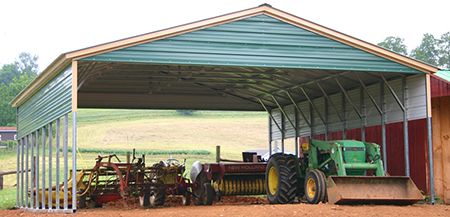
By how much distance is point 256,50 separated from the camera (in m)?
18.2

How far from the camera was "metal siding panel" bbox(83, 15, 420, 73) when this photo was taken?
17500 millimetres

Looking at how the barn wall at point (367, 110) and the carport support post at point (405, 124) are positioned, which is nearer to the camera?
the carport support post at point (405, 124)

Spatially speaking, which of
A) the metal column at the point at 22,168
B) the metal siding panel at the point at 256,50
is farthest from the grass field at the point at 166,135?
the metal siding panel at the point at 256,50

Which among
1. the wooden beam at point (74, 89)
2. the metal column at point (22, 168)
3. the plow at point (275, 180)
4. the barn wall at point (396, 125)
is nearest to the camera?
the wooden beam at point (74, 89)

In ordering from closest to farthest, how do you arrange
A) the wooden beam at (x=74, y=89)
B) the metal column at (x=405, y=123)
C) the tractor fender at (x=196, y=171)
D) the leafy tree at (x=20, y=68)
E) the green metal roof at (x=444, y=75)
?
1. the wooden beam at (x=74, y=89)
2. the metal column at (x=405, y=123)
3. the green metal roof at (x=444, y=75)
4. the tractor fender at (x=196, y=171)
5. the leafy tree at (x=20, y=68)

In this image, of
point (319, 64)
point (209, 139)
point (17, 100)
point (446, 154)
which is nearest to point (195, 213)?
point (319, 64)

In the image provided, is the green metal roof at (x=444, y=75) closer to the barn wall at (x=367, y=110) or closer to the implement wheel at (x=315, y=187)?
the barn wall at (x=367, y=110)

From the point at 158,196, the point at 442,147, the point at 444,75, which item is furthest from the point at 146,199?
the point at 444,75

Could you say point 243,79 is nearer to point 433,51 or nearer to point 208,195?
point 208,195

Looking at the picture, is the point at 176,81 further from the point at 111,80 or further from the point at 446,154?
the point at 446,154

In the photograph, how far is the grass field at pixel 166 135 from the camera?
157ft

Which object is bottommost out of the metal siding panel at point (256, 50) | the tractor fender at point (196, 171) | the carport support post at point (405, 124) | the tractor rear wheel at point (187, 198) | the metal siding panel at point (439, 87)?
the tractor rear wheel at point (187, 198)

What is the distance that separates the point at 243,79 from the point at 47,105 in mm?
6617

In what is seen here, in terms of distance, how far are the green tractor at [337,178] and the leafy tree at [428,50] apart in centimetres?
7178
